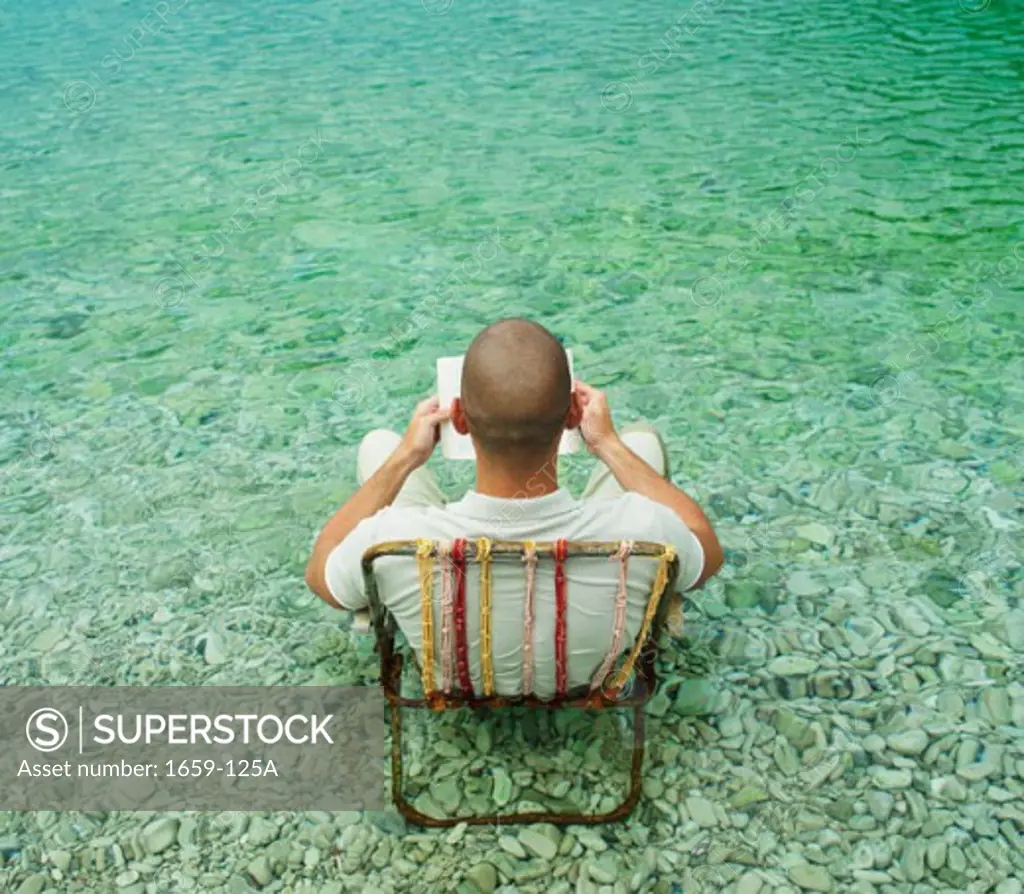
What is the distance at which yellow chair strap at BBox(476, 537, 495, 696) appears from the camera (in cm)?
263

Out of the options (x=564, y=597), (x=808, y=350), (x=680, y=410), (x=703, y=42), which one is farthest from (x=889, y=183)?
(x=564, y=597)

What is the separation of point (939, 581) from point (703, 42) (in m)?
9.73

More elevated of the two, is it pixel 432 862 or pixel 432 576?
pixel 432 576

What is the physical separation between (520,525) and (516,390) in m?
0.38

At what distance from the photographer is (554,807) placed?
325 cm

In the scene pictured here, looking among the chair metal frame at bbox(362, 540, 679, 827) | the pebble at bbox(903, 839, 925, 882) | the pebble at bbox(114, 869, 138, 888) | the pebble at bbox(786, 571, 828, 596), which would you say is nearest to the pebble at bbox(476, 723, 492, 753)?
the chair metal frame at bbox(362, 540, 679, 827)

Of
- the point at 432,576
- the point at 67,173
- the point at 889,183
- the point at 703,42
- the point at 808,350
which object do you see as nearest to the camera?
the point at 432,576

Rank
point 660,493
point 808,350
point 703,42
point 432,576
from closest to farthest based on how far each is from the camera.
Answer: point 432,576
point 660,493
point 808,350
point 703,42

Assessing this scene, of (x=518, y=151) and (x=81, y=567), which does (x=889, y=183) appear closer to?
(x=518, y=151)

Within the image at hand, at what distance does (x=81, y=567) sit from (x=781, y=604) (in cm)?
298

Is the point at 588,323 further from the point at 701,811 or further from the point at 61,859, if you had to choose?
the point at 61,859

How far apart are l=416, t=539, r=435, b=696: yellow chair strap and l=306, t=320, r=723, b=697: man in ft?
0.10

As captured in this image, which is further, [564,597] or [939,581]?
[939,581]

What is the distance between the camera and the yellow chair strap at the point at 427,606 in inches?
104
